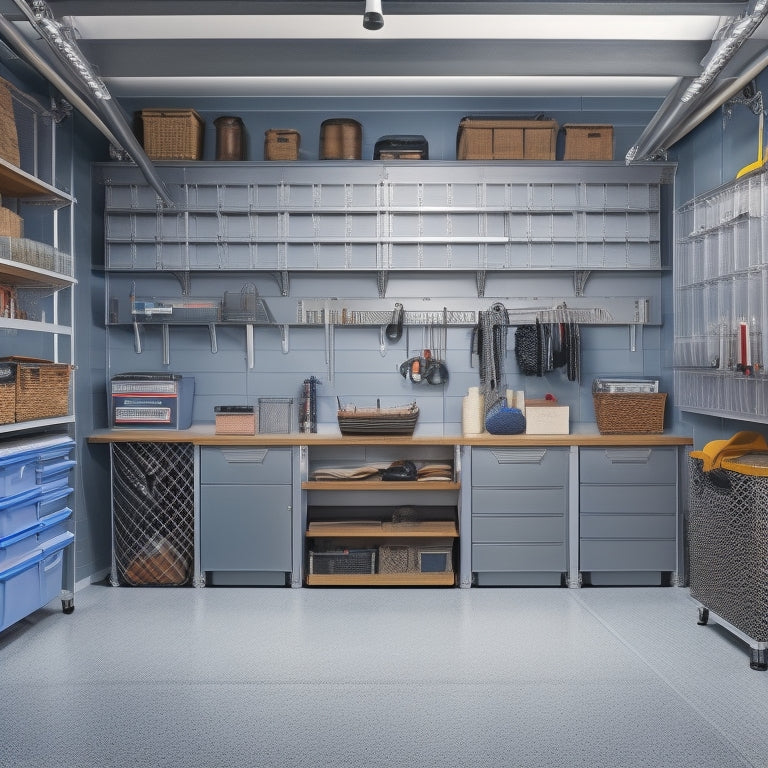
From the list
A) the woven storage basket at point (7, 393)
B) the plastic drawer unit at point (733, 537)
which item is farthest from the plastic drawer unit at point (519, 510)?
the woven storage basket at point (7, 393)

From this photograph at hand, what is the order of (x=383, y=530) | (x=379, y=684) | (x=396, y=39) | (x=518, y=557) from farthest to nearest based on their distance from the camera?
(x=383, y=530)
(x=518, y=557)
(x=396, y=39)
(x=379, y=684)

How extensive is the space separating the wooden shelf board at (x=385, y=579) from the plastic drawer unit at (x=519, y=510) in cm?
22

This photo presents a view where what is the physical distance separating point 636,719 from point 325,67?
3470mm

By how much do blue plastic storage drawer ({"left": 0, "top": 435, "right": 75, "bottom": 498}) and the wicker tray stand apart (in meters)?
1.70

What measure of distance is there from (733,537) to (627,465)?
1213 millimetres

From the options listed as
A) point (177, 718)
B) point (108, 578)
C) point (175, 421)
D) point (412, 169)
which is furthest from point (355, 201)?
point (177, 718)

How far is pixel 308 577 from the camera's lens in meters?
4.86

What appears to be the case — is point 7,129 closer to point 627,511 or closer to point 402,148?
point 402,148

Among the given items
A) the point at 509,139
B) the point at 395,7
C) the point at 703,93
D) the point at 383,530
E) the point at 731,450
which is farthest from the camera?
the point at 509,139

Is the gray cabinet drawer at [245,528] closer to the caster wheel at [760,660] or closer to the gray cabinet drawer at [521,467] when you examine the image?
the gray cabinet drawer at [521,467]

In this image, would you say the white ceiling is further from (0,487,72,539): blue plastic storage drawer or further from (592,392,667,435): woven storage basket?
(0,487,72,539): blue plastic storage drawer

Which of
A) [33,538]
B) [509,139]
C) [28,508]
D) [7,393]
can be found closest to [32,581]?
[33,538]

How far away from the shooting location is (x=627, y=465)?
4.86m

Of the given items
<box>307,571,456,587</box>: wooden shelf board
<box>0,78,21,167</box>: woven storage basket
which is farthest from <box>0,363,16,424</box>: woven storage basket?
<box>307,571,456,587</box>: wooden shelf board
